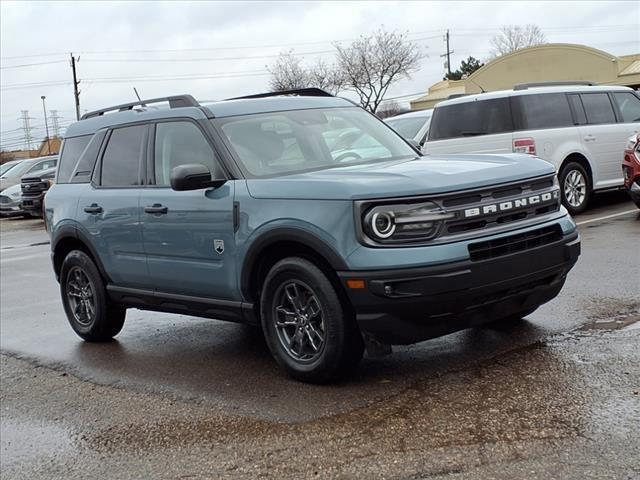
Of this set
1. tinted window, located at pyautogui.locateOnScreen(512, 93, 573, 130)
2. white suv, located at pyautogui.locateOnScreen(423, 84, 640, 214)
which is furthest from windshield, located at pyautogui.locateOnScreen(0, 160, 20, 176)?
tinted window, located at pyautogui.locateOnScreen(512, 93, 573, 130)

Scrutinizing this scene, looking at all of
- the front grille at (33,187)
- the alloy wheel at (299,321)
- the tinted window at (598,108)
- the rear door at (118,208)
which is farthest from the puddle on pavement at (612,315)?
the front grille at (33,187)

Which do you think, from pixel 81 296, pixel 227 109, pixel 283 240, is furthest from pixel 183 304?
pixel 81 296

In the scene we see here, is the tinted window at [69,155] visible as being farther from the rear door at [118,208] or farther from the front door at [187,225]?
the front door at [187,225]

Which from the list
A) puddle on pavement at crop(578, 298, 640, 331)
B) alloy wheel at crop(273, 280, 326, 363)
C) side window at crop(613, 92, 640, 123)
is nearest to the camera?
alloy wheel at crop(273, 280, 326, 363)

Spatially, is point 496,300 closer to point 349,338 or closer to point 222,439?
point 349,338

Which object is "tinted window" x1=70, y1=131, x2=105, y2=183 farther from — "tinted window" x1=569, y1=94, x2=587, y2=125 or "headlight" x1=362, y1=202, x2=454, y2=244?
"tinted window" x1=569, y1=94, x2=587, y2=125

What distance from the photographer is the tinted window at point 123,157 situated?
6742 mm

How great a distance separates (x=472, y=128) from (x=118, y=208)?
727 centimetres

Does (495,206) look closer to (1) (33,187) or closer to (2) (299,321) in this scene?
(2) (299,321)

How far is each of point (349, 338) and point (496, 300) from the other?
915 millimetres

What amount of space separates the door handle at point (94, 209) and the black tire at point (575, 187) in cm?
780

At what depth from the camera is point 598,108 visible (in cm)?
1314

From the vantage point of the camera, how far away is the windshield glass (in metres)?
29.2

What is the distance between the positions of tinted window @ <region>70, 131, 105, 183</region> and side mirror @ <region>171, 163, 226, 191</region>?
193 centimetres
